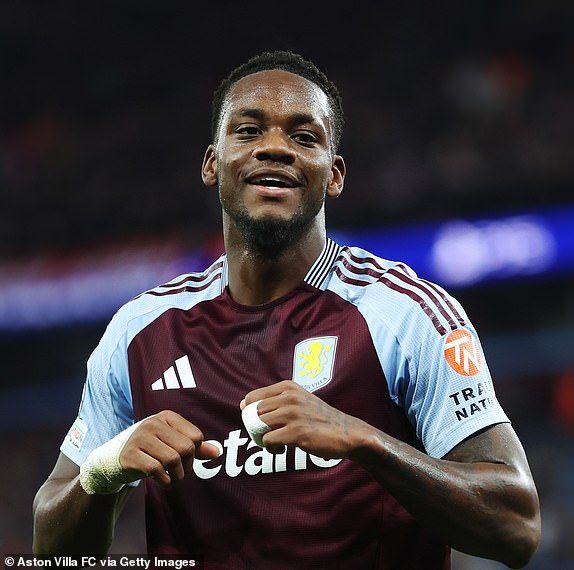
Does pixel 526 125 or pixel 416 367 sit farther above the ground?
pixel 526 125

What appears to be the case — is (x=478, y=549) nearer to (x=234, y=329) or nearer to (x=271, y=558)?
(x=271, y=558)

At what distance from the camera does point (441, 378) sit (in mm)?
2732

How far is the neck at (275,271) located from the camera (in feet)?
10.4

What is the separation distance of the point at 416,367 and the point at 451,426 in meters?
0.19

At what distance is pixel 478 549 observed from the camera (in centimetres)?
256

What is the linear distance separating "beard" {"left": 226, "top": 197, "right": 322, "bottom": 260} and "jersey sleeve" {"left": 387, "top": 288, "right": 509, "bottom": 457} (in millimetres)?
437

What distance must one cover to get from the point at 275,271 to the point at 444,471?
A: 94 cm

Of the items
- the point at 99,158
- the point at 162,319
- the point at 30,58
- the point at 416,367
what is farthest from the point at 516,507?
the point at 30,58

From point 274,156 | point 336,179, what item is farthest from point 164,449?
point 336,179

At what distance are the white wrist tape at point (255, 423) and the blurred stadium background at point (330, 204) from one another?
7209 millimetres

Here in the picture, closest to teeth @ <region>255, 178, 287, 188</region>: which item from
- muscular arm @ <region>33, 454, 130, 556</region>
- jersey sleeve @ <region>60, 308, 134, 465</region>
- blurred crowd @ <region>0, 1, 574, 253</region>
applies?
jersey sleeve @ <region>60, 308, 134, 465</region>

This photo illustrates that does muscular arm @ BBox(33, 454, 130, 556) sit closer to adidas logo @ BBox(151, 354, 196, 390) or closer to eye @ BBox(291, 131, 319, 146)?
adidas logo @ BBox(151, 354, 196, 390)

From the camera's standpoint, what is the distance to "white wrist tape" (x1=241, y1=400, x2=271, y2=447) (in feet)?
7.72

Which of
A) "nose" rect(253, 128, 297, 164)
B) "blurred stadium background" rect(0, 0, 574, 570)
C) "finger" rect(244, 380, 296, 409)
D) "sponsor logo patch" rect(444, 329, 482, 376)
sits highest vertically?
"blurred stadium background" rect(0, 0, 574, 570)
